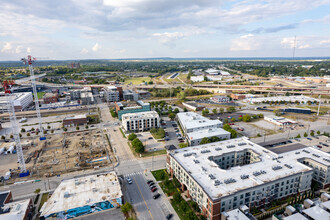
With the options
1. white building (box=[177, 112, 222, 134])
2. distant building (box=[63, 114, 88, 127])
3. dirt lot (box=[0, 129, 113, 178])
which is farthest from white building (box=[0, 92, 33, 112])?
white building (box=[177, 112, 222, 134])

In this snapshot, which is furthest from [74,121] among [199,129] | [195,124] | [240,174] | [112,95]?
[240,174]

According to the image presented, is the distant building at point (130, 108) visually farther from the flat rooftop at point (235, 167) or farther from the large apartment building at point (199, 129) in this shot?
the flat rooftop at point (235, 167)

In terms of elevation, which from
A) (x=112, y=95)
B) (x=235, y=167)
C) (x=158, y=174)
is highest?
(x=112, y=95)

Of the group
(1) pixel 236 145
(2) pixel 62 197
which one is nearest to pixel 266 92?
(1) pixel 236 145

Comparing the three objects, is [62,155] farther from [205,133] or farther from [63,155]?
[205,133]

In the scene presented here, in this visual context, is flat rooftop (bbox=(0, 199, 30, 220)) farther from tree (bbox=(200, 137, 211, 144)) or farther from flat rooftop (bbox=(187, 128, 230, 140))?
flat rooftop (bbox=(187, 128, 230, 140))

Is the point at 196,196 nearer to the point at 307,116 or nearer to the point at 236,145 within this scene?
the point at 236,145
